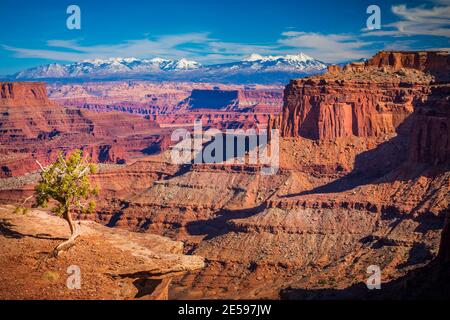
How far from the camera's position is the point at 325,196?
94.7 metres

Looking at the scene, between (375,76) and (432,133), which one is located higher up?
(375,76)

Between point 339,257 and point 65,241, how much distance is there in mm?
49017

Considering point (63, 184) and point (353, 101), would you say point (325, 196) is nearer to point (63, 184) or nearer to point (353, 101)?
point (353, 101)

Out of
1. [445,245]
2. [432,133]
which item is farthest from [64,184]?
[432,133]

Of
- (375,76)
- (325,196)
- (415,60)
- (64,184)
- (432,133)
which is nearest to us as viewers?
(64,184)

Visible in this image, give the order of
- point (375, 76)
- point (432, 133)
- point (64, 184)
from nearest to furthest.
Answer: point (64, 184) → point (432, 133) → point (375, 76)

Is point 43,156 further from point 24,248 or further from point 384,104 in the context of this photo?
point 24,248

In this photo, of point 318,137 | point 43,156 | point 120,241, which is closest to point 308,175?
point 318,137

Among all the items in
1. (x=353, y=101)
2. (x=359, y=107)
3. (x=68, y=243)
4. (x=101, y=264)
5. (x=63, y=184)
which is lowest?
(x=101, y=264)

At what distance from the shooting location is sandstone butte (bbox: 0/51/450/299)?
7912 centimetres

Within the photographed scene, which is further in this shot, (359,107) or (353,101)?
(353,101)

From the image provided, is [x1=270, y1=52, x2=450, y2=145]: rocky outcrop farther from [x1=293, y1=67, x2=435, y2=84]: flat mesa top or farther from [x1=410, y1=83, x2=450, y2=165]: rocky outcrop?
[x1=410, y1=83, x2=450, y2=165]: rocky outcrop

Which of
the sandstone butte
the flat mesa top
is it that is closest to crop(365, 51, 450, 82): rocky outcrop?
the sandstone butte
